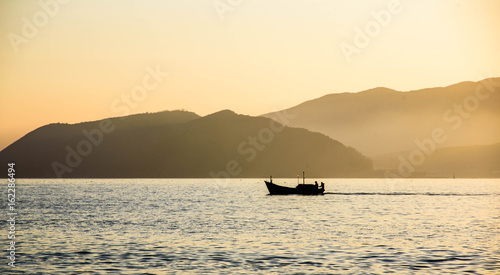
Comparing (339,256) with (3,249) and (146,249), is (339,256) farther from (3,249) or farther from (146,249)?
(3,249)

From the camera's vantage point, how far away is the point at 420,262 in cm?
4328

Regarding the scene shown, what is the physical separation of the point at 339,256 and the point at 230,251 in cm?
893

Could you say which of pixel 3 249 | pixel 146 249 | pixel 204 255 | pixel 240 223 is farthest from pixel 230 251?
pixel 240 223

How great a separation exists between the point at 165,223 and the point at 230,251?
95.5ft

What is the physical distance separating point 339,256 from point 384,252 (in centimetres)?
443

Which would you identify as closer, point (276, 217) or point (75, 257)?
point (75, 257)

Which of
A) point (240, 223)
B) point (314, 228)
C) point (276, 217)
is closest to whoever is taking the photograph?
point (314, 228)

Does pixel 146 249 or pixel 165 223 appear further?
pixel 165 223

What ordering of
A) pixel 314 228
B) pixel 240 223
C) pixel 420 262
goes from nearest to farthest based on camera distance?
1. pixel 420 262
2. pixel 314 228
3. pixel 240 223

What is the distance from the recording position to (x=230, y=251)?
161ft

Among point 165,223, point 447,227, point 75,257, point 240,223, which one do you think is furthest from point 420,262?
point 165,223

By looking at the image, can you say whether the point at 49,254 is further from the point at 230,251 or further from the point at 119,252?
the point at 230,251

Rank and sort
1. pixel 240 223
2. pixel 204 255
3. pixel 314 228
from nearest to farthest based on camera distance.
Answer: pixel 204 255 < pixel 314 228 < pixel 240 223

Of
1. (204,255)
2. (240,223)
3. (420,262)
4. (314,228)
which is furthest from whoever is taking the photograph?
(240,223)
